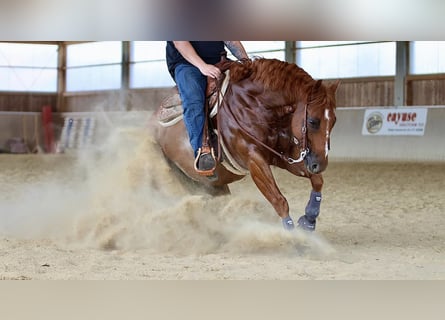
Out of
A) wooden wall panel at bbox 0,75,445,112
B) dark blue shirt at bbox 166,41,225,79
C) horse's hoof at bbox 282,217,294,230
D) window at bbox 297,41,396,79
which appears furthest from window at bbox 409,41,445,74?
horse's hoof at bbox 282,217,294,230

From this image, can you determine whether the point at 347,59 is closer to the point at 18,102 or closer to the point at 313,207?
the point at 18,102

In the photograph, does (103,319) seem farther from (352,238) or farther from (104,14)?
Result: (352,238)

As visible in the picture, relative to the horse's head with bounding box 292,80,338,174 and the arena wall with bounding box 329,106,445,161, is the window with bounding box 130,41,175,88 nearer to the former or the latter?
Answer: the arena wall with bounding box 329,106,445,161

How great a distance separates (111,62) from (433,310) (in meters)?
13.5

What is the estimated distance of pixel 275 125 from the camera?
3.98 meters

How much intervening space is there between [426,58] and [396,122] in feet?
6.86

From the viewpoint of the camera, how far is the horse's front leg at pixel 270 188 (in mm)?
3746

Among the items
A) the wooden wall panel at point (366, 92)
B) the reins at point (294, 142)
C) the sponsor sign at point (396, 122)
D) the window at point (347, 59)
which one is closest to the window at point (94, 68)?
the window at point (347, 59)

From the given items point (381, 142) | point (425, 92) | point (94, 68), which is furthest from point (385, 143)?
point (94, 68)

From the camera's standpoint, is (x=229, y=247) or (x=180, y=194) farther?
(x=180, y=194)

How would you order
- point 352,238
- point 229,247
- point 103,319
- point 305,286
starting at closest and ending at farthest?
point 103,319 < point 305,286 < point 229,247 < point 352,238

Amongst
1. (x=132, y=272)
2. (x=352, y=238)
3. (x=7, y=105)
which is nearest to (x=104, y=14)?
(x=132, y=272)

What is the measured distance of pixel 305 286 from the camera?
3.12m

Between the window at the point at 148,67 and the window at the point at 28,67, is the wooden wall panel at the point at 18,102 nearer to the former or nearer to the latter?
the window at the point at 28,67
